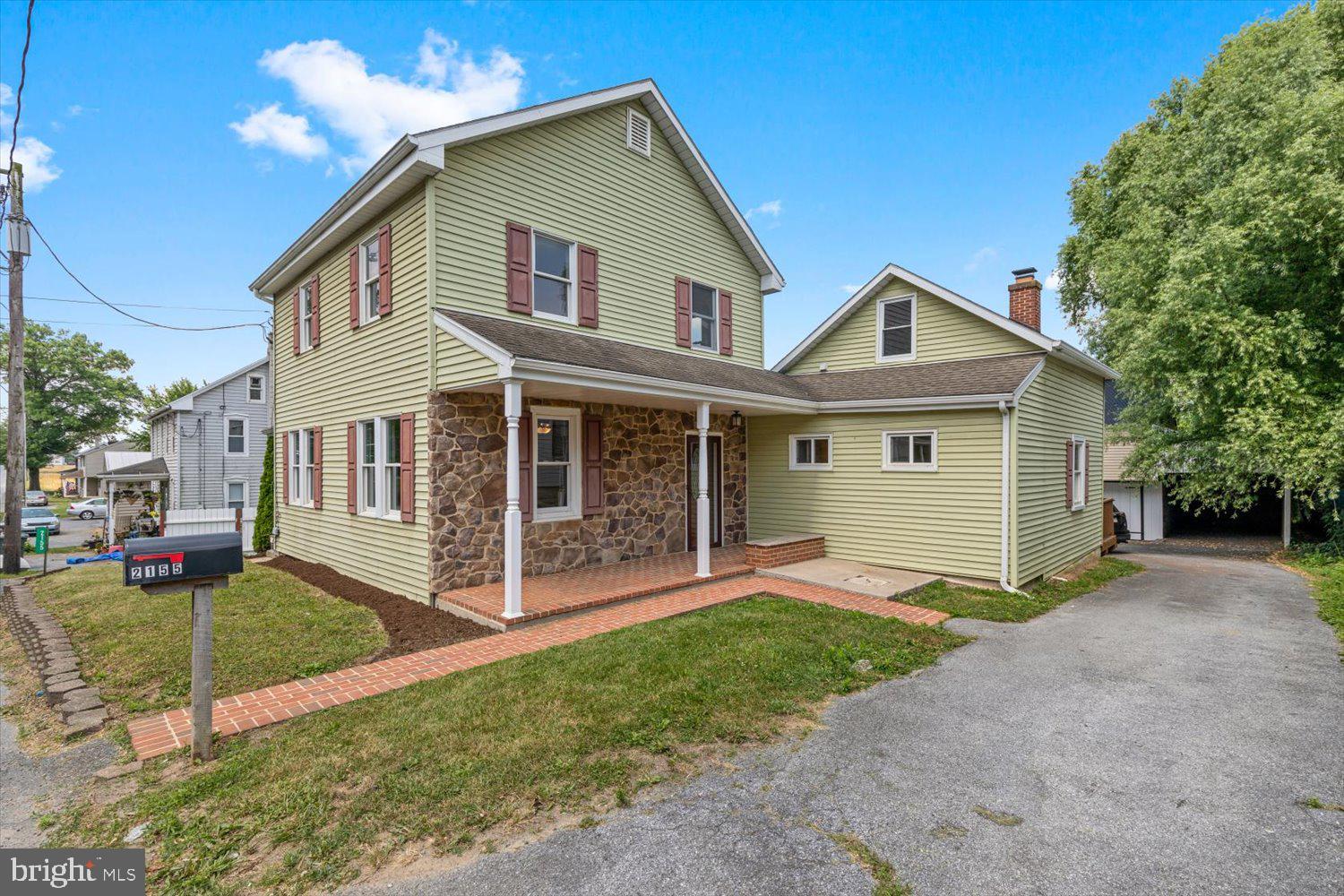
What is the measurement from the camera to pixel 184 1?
8.50 meters

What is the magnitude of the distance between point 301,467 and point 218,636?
6316mm

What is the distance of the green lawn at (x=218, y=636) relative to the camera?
538 centimetres

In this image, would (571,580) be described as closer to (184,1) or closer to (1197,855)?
(1197,855)

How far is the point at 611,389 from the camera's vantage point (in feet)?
25.6

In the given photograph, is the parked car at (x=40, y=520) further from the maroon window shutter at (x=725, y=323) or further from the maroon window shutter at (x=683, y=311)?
the maroon window shutter at (x=725, y=323)

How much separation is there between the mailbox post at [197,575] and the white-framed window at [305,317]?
922 centimetres

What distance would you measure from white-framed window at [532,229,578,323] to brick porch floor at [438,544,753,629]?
4.05 meters

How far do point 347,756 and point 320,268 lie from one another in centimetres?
1017

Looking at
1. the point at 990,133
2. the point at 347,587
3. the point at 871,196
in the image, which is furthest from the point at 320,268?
the point at 990,133

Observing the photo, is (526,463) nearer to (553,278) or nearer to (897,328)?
(553,278)

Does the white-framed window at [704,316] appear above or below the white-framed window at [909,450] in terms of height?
above

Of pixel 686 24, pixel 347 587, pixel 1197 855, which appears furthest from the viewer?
pixel 686 24

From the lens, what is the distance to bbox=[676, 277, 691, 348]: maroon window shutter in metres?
11.4
